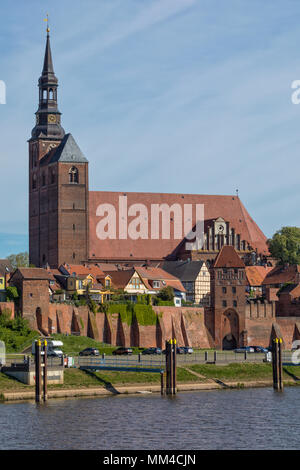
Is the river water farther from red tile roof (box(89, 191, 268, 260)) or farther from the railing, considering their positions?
red tile roof (box(89, 191, 268, 260))

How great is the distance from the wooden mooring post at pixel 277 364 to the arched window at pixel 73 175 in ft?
231

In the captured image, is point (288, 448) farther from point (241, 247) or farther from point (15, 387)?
point (241, 247)

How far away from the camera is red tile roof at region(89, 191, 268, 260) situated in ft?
514

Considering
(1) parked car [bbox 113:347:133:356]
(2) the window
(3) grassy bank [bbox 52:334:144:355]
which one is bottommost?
(1) parked car [bbox 113:347:133:356]

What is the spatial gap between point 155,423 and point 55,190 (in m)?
89.5

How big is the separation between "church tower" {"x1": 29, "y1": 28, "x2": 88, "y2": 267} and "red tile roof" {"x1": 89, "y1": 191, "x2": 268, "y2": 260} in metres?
3.40

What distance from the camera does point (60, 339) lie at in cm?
10775

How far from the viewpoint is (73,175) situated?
504 ft

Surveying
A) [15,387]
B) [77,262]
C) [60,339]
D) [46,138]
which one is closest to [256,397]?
[15,387]

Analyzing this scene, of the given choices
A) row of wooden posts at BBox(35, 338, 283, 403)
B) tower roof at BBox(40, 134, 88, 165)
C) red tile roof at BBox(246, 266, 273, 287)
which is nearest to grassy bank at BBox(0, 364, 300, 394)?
row of wooden posts at BBox(35, 338, 283, 403)

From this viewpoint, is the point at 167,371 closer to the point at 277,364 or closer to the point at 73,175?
the point at 277,364

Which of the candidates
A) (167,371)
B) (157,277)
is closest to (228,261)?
(157,277)

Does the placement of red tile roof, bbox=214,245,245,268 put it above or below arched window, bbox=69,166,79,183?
below

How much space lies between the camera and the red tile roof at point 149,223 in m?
157
